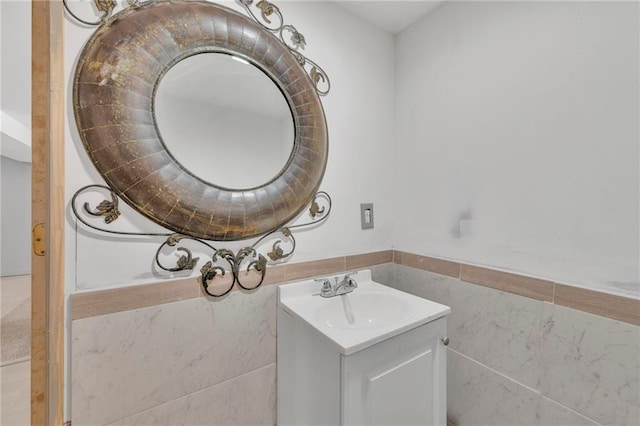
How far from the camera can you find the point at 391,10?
1312mm

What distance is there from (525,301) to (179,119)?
4.68ft

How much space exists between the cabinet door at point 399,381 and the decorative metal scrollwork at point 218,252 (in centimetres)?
49

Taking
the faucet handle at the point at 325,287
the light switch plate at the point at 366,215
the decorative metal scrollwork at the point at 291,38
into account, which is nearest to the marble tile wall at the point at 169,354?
Result: the faucet handle at the point at 325,287

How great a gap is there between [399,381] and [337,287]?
0.43 meters

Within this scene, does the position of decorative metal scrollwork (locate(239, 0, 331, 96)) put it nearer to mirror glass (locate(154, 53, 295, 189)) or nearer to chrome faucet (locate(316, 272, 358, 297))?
mirror glass (locate(154, 53, 295, 189))

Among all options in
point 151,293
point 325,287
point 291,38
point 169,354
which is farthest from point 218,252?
point 291,38

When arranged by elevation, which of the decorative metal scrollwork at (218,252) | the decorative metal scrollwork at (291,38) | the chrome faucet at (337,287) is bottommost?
the chrome faucet at (337,287)

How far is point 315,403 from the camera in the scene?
34.0 inches

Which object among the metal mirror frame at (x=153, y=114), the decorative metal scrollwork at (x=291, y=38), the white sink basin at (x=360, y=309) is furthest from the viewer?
the decorative metal scrollwork at (x=291, y=38)

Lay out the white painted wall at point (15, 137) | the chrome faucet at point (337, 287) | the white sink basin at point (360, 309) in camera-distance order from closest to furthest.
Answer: the white painted wall at point (15, 137) → the white sink basin at point (360, 309) → the chrome faucet at point (337, 287)

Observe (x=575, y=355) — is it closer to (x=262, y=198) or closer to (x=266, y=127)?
(x=262, y=198)

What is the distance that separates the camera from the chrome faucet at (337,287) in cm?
114

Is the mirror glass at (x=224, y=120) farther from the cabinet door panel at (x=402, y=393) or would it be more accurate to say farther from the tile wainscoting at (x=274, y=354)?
the cabinet door panel at (x=402, y=393)

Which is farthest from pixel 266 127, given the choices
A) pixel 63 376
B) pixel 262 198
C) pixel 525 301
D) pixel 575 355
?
pixel 575 355
